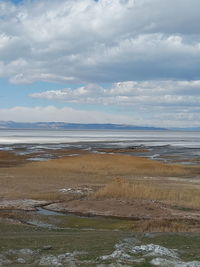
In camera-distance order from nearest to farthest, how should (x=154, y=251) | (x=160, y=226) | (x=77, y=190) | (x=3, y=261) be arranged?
(x=3, y=261) → (x=154, y=251) → (x=160, y=226) → (x=77, y=190)

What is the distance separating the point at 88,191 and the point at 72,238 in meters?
20.1

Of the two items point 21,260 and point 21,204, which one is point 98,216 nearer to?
point 21,204

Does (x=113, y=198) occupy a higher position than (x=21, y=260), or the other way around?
(x=21, y=260)

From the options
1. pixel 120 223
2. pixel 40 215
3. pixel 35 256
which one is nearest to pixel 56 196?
pixel 40 215

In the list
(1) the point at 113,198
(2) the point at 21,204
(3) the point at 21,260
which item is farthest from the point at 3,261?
(1) the point at 113,198

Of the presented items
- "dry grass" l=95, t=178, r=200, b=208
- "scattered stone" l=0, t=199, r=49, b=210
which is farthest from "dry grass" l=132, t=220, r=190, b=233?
"scattered stone" l=0, t=199, r=49, b=210

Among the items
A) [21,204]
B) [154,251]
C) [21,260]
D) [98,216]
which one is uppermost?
[154,251]

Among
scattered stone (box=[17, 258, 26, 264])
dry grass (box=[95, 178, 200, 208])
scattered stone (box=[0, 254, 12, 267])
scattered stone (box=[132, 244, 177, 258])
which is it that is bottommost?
dry grass (box=[95, 178, 200, 208])

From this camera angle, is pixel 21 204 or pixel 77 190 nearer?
pixel 21 204

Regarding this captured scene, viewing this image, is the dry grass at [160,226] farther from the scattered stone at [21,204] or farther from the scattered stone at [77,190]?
the scattered stone at [77,190]

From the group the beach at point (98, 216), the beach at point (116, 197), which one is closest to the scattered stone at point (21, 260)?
the beach at point (98, 216)

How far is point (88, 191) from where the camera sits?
118 feet

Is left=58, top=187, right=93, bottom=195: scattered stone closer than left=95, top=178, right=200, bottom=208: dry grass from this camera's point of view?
No

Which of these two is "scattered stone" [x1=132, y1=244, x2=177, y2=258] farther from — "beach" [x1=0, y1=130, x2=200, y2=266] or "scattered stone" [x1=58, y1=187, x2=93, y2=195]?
"scattered stone" [x1=58, y1=187, x2=93, y2=195]
